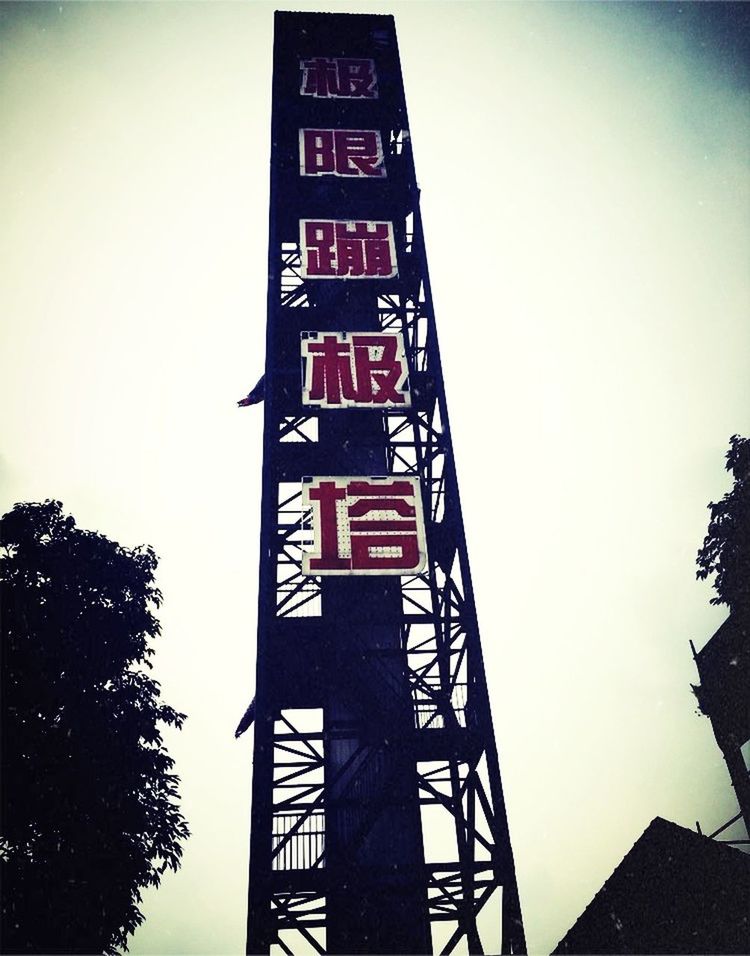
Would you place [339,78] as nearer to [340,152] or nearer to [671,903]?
[340,152]

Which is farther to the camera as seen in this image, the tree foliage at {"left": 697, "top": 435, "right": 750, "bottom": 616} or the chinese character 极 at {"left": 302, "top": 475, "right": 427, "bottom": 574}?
the tree foliage at {"left": 697, "top": 435, "right": 750, "bottom": 616}

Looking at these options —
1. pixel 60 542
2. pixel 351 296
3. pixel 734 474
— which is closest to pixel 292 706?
pixel 60 542

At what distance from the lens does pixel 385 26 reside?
17.4 m

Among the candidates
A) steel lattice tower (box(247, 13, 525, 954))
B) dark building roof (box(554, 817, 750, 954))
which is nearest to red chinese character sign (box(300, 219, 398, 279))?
steel lattice tower (box(247, 13, 525, 954))

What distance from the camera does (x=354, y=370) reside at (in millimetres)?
11656

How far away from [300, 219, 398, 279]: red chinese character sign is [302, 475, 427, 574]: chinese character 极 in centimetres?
474

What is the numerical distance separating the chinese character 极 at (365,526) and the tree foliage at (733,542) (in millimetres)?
6136

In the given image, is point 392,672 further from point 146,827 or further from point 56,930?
point 56,930

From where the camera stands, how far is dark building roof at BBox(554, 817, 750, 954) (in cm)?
890

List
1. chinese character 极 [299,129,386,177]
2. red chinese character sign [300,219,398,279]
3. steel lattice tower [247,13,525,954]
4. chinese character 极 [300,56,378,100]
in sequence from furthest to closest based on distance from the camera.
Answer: chinese character 极 [300,56,378,100]
chinese character 极 [299,129,386,177]
red chinese character sign [300,219,398,279]
steel lattice tower [247,13,525,954]

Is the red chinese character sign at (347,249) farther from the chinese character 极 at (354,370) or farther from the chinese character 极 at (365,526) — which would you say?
the chinese character 极 at (365,526)

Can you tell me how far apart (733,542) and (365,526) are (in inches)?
281

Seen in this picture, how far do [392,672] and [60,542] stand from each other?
22.6ft

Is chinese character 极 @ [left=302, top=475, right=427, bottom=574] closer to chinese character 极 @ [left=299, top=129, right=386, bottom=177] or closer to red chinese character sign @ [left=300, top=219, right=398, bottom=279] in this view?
red chinese character sign @ [left=300, top=219, right=398, bottom=279]
